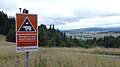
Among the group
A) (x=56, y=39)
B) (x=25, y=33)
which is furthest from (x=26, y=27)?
(x=56, y=39)

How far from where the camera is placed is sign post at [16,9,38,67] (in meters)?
5.37

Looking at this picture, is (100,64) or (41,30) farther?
(41,30)

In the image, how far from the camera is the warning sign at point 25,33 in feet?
17.6

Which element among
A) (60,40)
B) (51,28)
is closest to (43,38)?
(60,40)

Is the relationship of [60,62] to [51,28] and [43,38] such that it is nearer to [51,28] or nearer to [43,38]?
[43,38]

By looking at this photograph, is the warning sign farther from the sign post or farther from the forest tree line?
the forest tree line

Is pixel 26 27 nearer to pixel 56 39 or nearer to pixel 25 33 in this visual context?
pixel 25 33

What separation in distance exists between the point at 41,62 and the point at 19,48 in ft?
10.3

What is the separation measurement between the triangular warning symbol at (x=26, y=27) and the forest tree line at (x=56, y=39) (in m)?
39.6

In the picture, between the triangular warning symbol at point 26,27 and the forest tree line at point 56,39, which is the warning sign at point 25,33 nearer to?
the triangular warning symbol at point 26,27

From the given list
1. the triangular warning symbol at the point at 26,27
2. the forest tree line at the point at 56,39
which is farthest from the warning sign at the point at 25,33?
the forest tree line at the point at 56,39

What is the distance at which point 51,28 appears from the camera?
85062mm

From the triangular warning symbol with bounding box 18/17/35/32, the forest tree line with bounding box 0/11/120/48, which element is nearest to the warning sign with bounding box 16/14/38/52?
the triangular warning symbol with bounding box 18/17/35/32

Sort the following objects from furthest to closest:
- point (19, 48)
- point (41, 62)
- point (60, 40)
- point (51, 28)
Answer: point (51, 28)
point (60, 40)
point (41, 62)
point (19, 48)
